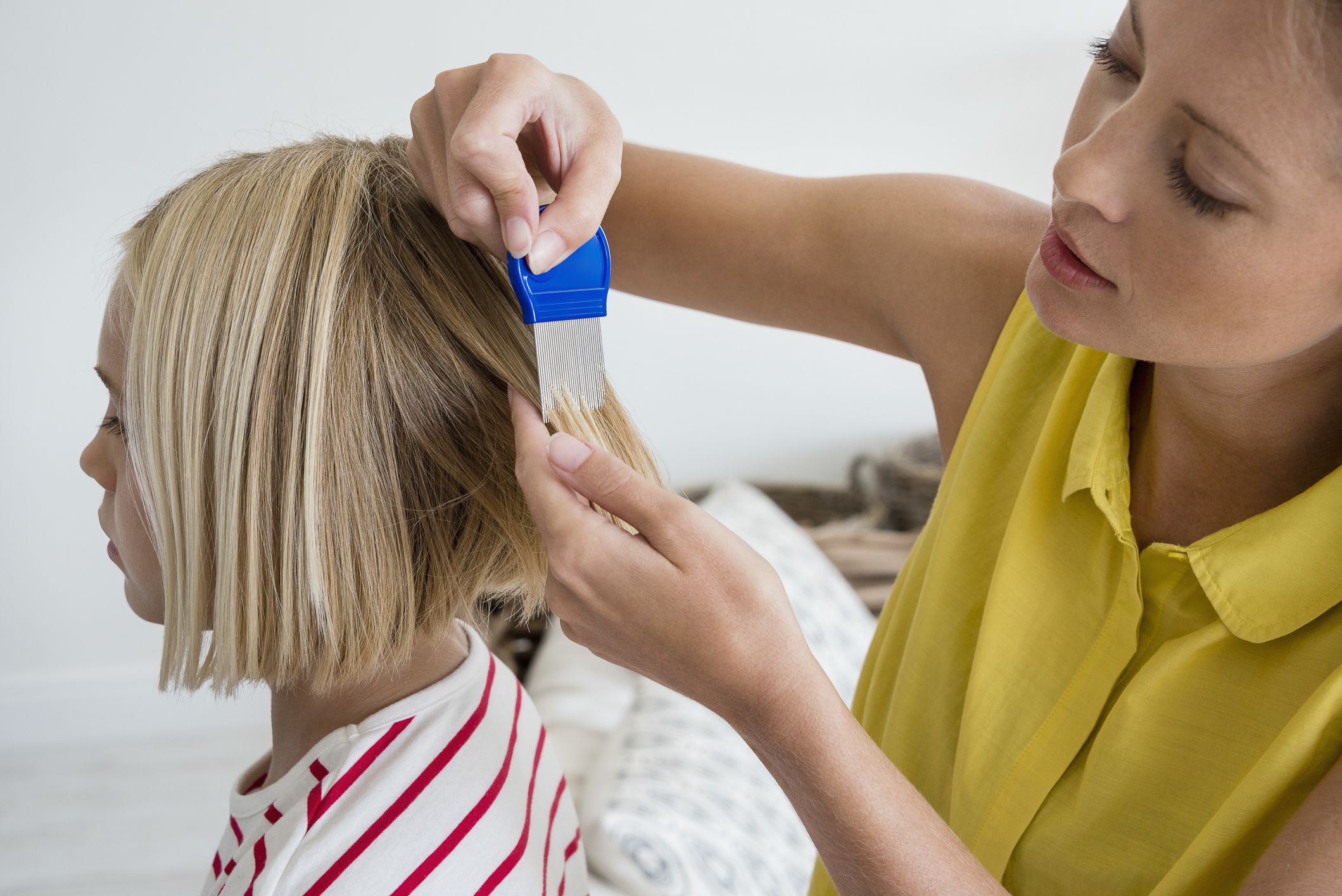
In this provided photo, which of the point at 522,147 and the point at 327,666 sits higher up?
the point at 522,147

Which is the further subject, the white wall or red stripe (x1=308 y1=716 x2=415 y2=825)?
the white wall

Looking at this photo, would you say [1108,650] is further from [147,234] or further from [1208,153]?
[147,234]

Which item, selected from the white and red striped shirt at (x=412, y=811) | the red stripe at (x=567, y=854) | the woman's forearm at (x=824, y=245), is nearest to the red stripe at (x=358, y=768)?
the white and red striped shirt at (x=412, y=811)

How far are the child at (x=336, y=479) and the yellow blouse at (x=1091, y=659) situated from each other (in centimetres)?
27

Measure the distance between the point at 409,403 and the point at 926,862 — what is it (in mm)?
452

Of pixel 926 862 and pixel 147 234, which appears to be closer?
pixel 926 862

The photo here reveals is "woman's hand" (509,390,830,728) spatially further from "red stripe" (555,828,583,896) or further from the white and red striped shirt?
"red stripe" (555,828,583,896)

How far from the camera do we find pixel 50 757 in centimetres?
231

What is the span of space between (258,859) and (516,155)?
0.50 metres

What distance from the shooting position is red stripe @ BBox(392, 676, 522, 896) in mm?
703

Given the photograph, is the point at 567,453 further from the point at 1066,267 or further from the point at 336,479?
the point at 1066,267

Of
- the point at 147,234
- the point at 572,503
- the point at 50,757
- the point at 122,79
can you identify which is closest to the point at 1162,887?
the point at 572,503

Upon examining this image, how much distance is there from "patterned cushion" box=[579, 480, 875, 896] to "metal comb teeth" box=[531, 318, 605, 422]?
55cm

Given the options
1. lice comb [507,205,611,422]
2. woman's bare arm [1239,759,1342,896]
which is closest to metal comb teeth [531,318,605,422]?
lice comb [507,205,611,422]
